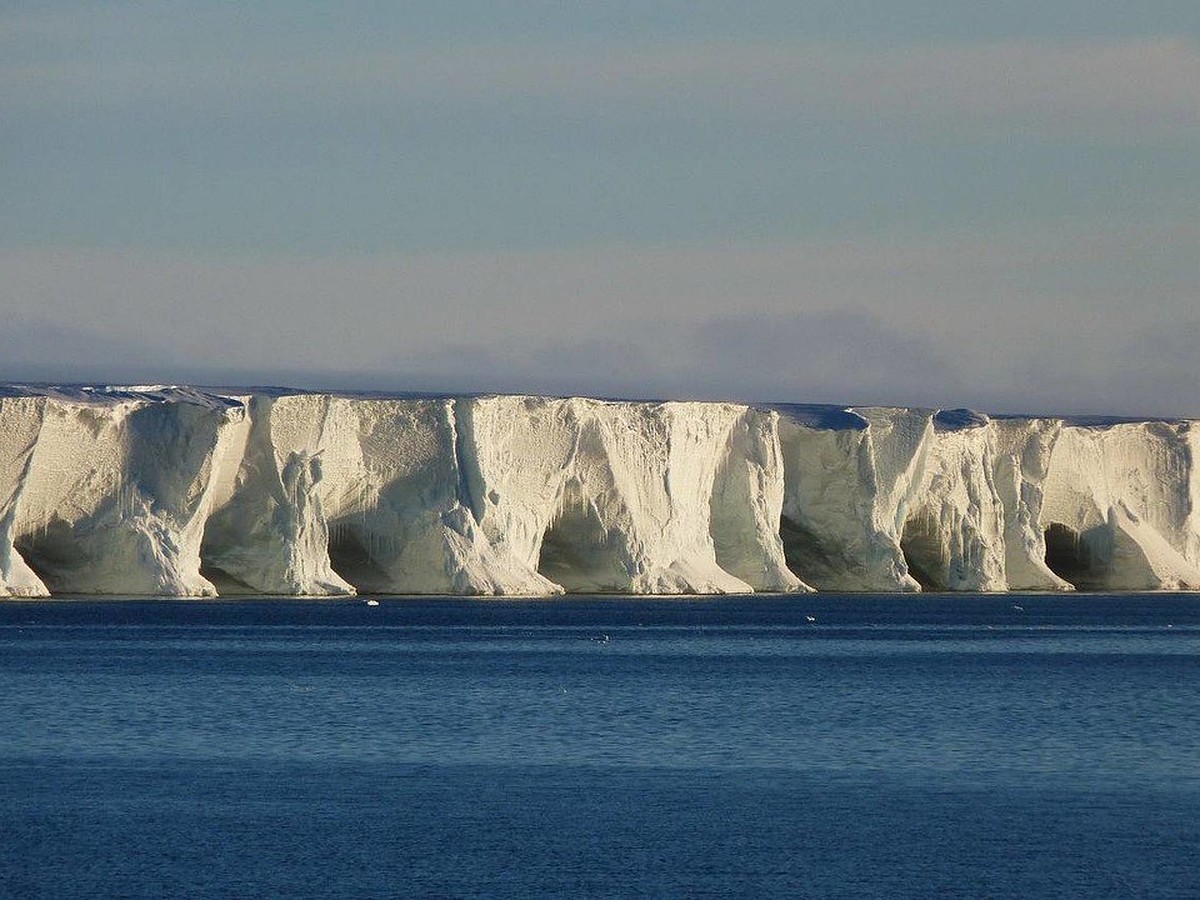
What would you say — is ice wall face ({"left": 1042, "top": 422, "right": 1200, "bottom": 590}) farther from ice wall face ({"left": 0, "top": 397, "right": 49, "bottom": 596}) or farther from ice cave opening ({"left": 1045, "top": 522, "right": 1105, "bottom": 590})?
ice wall face ({"left": 0, "top": 397, "right": 49, "bottom": 596})

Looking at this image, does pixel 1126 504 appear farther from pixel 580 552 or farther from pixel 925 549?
pixel 580 552

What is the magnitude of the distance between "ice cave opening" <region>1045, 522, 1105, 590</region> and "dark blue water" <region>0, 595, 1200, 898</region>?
27.7 m

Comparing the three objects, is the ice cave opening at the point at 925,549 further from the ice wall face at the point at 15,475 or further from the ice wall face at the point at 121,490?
the ice wall face at the point at 15,475

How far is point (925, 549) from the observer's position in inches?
2731

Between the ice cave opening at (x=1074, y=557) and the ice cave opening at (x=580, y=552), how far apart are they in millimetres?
18504

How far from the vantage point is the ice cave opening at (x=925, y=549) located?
223 ft

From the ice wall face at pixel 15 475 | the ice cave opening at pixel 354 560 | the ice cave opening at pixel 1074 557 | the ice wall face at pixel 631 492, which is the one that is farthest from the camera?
the ice cave opening at pixel 1074 557

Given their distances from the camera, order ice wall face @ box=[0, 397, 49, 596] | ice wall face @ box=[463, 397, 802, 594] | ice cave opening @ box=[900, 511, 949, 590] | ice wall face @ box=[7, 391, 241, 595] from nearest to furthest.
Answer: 1. ice wall face @ box=[0, 397, 49, 596]
2. ice wall face @ box=[7, 391, 241, 595]
3. ice wall face @ box=[463, 397, 802, 594]
4. ice cave opening @ box=[900, 511, 949, 590]

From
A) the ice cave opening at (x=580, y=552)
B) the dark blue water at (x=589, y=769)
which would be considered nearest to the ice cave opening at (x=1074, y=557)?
the ice cave opening at (x=580, y=552)

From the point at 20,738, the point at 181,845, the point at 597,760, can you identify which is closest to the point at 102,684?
the point at 20,738

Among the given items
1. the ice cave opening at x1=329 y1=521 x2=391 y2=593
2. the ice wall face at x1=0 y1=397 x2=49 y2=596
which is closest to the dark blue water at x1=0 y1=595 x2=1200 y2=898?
the ice wall face at x1=0 y1=397 x2=49 y2=596

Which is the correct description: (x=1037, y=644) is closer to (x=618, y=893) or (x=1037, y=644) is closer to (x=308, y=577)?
(x=308, y=577)

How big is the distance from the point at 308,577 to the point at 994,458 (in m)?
25.4

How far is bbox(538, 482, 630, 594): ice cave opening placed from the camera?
59.9 m
